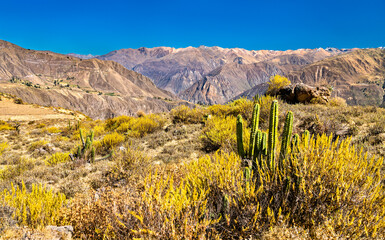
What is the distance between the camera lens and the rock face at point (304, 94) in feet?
36.9

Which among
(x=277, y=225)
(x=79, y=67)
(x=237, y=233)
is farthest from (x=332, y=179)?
(x=79, y=67)

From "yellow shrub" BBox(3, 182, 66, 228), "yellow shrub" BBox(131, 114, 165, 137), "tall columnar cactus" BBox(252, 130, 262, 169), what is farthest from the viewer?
"yellow shrub" BBox(131, 114, 165, 137)

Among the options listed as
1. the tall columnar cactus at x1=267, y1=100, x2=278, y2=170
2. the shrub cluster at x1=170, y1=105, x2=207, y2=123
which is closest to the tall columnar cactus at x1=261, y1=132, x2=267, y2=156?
the tall columnar cactus at x1=267, y1=100, x2=278, y2=170

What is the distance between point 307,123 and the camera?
24.5 feet

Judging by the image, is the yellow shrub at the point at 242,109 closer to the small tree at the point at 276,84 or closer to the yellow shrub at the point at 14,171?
the small tree at the point at 276,84

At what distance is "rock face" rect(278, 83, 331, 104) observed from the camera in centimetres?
1125

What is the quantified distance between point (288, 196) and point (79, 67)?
19187cm

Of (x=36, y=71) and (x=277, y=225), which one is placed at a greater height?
(x=36, y=71)

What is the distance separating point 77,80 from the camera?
5728 inches

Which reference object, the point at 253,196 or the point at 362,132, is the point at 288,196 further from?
the point at 362,132

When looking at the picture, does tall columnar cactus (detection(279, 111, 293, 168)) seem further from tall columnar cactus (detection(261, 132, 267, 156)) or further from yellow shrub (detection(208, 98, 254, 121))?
yellow shrub (detection(208, 98, 254, 121))

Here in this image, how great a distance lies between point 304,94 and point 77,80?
168 m

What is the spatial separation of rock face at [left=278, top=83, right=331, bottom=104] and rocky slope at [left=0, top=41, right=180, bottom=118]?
103 m

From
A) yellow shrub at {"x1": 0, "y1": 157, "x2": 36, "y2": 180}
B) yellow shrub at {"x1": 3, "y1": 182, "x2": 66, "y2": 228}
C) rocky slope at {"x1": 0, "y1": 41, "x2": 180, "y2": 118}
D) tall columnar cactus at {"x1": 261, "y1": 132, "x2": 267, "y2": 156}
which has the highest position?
rocky slope at {"x1": 0, "y1": 41, "x2": 180, "y2": 118}
